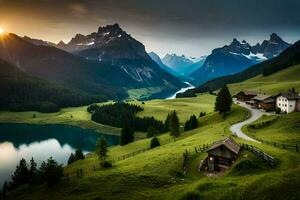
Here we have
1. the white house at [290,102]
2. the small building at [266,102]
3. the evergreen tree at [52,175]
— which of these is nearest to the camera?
the evergreen tree at [52,175]

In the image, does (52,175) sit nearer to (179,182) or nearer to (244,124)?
(179,182)

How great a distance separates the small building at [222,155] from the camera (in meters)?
59.4

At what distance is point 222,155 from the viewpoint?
5994cm

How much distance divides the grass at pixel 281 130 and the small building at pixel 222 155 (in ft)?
64.8

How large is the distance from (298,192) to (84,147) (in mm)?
138412

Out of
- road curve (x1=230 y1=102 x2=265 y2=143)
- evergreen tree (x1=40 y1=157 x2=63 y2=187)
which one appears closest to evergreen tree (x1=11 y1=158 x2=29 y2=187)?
evergreen tree (x1=40 y1=157 x2=63 y2=187)

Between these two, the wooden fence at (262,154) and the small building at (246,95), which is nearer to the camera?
the wooden fence at (262,154)

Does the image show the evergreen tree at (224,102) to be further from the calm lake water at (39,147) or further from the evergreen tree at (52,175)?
the evergreen tree at (52,175)

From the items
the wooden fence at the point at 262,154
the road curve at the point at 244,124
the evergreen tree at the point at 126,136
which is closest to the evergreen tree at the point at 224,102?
the road curve at the point at 244,124

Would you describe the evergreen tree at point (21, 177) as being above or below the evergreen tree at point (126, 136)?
below

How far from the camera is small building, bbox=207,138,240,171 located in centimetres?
5944

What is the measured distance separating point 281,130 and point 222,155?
34.0 m

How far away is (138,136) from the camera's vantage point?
593 feet

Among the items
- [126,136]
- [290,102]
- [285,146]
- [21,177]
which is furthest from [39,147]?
[285,146]
